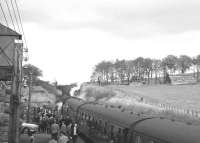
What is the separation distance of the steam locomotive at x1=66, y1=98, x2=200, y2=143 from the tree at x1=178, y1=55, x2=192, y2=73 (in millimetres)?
105293

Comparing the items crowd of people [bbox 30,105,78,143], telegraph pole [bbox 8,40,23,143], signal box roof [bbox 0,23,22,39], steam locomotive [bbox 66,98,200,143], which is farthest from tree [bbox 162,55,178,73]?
telegraph pole [bbox 8,40,23,143]

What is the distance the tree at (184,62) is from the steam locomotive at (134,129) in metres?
105

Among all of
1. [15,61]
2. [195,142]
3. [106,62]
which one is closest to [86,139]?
[15,61]

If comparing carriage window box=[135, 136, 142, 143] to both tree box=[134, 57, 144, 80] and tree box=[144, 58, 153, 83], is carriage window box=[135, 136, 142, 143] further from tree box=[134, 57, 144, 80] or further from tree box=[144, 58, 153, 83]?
tree box=[134, 57, 144, 80]

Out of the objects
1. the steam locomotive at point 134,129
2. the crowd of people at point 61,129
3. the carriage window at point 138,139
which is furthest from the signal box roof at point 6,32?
the carriage window at point 138,139

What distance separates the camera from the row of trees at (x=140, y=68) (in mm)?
126688

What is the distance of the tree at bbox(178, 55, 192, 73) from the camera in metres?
126

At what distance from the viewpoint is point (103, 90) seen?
269 feet

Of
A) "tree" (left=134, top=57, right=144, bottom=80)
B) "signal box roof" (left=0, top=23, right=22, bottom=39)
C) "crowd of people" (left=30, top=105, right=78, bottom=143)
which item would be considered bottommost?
"crowd of people" (left=30, top=105, right=78, bottom=143)

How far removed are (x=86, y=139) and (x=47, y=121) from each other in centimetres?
315

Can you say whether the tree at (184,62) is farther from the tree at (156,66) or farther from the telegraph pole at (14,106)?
the telegraph pole at (14,106)

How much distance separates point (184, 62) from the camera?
127m

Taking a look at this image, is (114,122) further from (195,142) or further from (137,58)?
(137,58)

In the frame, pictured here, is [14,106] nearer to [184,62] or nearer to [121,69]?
[184,62]
